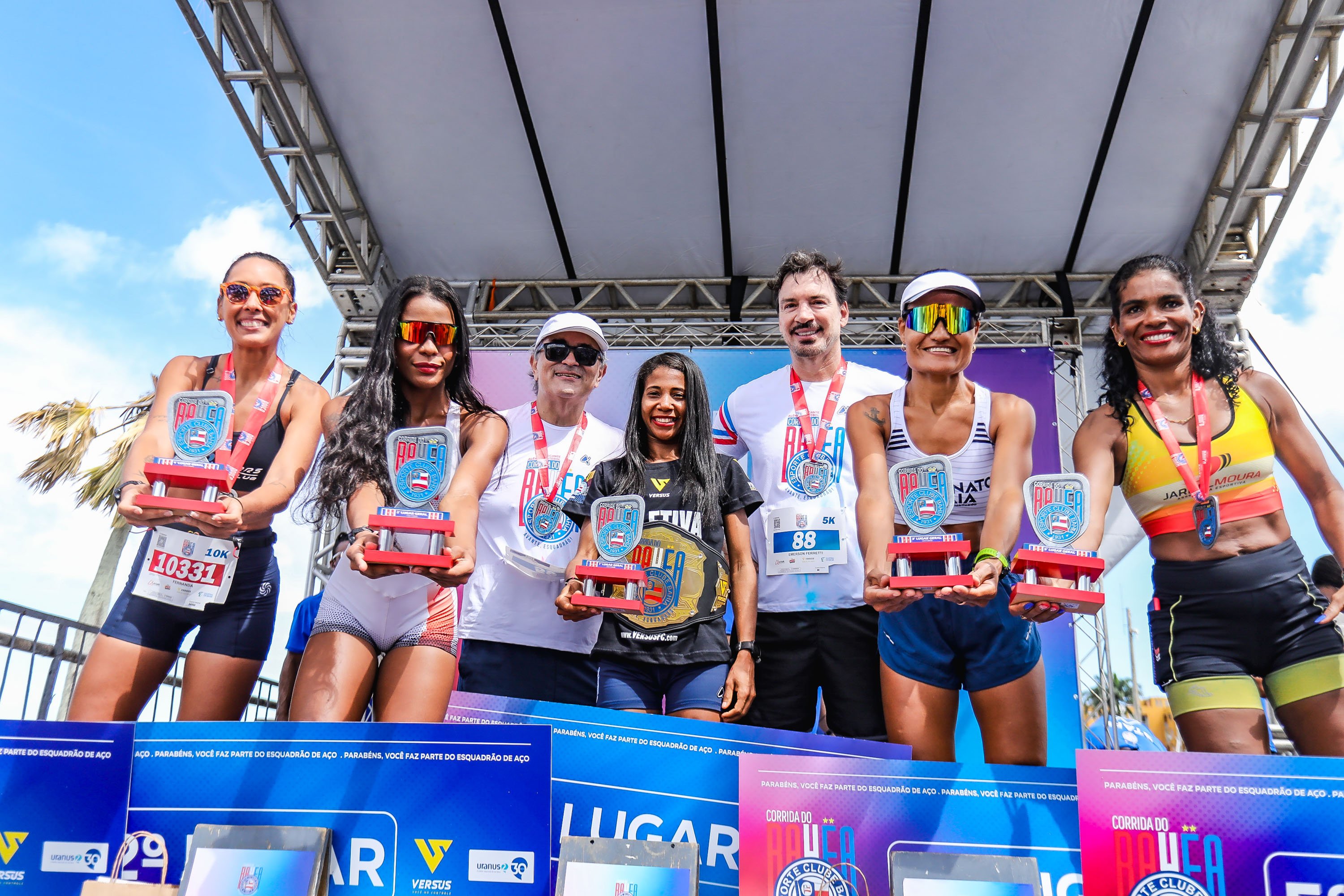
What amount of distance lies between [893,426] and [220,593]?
6.38ft

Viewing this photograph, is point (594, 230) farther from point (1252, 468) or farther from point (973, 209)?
point (1252, 468)

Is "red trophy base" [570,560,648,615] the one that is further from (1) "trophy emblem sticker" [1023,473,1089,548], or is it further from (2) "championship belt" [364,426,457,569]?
(1) "trophy emblem sticker" [1023,473,1089,548]

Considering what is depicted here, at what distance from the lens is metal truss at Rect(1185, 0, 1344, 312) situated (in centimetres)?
505

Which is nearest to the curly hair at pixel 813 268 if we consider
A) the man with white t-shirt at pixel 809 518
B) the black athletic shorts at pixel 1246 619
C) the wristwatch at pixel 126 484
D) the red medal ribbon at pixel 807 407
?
the man with white t-shirt at pixel 809 518

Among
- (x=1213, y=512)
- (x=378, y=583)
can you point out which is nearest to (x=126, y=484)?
(x=378, y=583)

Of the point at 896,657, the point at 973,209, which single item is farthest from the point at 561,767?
the point at 973,209

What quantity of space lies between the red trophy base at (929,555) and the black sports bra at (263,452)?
1.73 meters

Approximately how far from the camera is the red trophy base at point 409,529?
213 centimetres

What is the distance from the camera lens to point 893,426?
9.41 feet

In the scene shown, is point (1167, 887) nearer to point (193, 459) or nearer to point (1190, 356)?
point (1190, 356)

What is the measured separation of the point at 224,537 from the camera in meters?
2.46

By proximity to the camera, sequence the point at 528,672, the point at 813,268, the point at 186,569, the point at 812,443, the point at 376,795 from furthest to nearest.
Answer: the point at 813,268
the point at 812,443
the point at 528,672
the point at 186,569
the point at 376,795

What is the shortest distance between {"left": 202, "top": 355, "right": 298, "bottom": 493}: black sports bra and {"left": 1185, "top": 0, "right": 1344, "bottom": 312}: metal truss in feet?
17.4

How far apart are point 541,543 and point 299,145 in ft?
12.6
